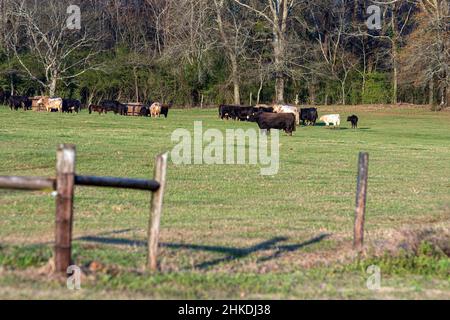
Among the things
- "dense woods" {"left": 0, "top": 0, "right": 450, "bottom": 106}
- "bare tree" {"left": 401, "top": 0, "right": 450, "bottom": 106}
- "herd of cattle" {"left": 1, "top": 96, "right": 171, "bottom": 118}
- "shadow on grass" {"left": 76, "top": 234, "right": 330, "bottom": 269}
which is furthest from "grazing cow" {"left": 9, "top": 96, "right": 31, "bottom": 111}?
"shadow on grass" {"left": 76, "top": 234, "right": 330, "bottom": 269}

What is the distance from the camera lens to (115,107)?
59875 mm

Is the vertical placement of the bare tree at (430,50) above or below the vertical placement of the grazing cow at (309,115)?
above

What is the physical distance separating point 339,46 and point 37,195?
63.1m

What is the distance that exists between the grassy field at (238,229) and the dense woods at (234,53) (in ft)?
120

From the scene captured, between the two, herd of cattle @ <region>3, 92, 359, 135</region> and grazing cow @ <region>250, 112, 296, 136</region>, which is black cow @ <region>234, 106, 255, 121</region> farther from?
grazing cow @ <region>250, 112, 296, 136</region>

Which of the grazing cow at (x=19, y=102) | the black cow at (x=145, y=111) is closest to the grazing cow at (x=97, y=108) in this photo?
the black cow at (x=145, y=111)

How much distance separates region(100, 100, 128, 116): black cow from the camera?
59.1m

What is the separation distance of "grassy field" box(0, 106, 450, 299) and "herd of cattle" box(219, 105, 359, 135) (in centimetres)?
1385

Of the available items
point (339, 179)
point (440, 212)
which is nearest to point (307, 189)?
point (339, 179)

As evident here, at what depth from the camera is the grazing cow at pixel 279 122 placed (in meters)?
44.3

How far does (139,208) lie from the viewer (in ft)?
51.0

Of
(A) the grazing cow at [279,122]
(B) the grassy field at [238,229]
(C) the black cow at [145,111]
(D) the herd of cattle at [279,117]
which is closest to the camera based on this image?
(B) the grassy field at [238,229]

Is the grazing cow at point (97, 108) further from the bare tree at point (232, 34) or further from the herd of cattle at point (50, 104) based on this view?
the bare tree at point (232, 34)
